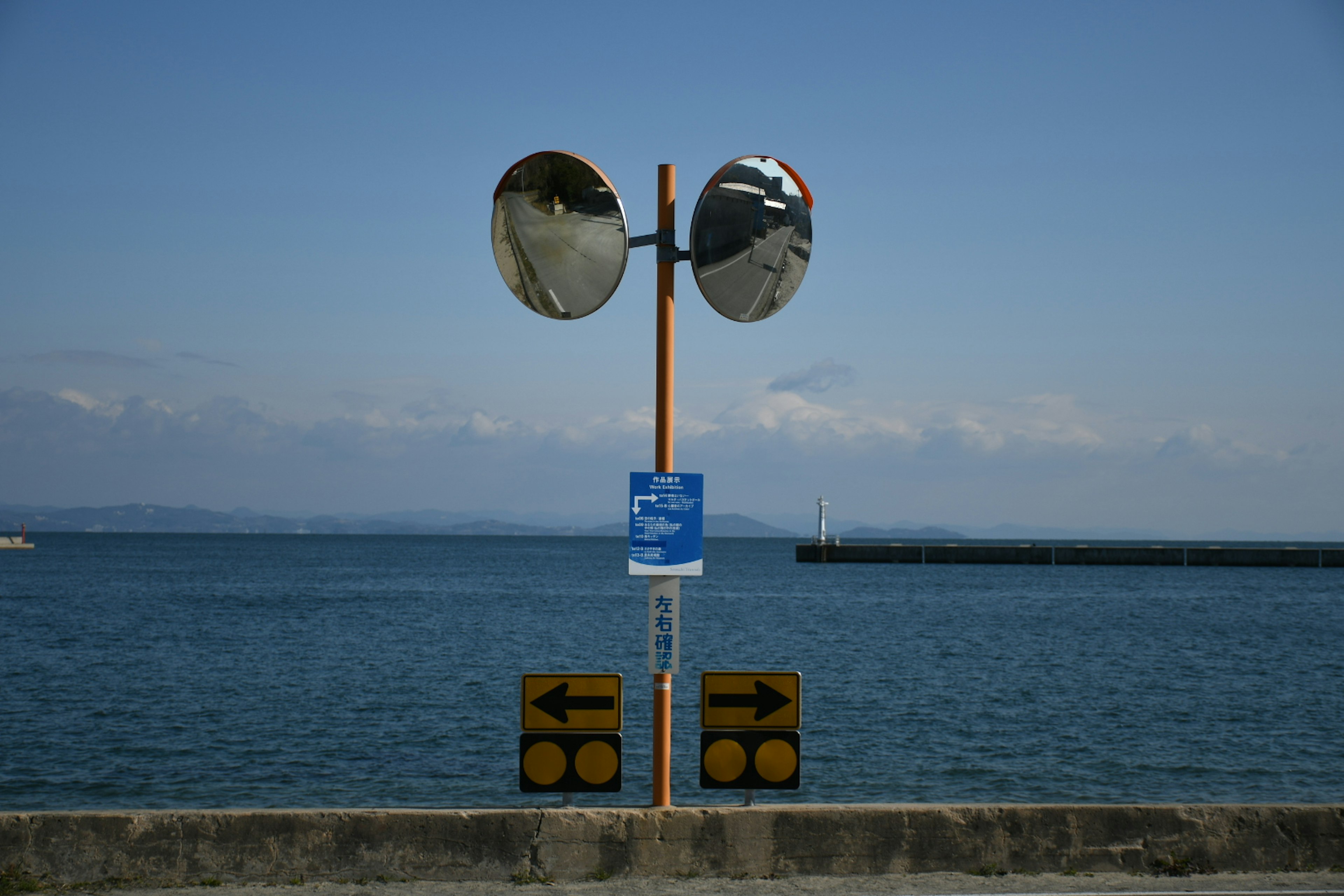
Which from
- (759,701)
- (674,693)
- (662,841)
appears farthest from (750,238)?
(674,693)

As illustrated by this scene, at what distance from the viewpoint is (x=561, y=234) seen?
6.49m

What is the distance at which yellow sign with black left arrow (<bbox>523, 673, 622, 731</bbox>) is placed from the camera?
6.80 m

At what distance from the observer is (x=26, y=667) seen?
1335 inches

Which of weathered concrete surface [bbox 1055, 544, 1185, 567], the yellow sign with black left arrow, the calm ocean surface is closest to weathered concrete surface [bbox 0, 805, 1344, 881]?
the yellow sign with black left arrow

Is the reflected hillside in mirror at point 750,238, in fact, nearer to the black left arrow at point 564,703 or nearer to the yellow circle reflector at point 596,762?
the black left arrow at point 564,703

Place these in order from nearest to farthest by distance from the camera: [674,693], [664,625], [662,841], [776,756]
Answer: [662,841], [664,625], [776,756], [674,693]

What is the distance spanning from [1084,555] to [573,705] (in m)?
112

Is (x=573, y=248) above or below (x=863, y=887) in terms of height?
above

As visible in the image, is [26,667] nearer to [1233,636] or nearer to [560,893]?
[560,893]

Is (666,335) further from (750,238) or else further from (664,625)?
(664,625)

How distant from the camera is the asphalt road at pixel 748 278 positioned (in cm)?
650

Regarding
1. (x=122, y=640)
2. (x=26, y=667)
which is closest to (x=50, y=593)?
(x=122, y=640)

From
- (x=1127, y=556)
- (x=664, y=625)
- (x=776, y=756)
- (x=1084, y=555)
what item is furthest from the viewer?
(x=1084, y=555)

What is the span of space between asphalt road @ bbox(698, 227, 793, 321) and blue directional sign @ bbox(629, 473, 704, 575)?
3.75 ft
